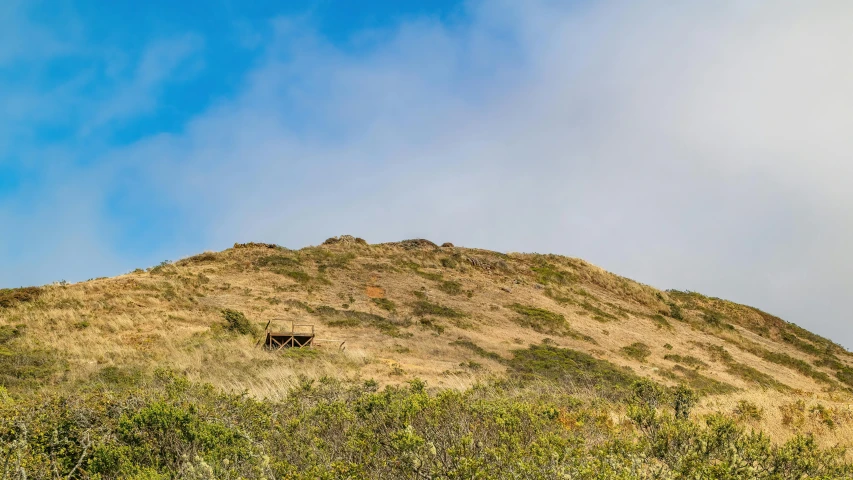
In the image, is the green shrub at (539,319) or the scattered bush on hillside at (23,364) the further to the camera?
the green shrub at (539,319)

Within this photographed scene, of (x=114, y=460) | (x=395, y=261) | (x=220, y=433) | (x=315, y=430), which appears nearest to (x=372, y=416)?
(x=315, y=430)

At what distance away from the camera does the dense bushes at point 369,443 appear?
226 inches

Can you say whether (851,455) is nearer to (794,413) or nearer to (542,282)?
(794,413)

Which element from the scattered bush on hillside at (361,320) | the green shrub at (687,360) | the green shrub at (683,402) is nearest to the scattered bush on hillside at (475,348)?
the scattered bush on hillside at (361,320)

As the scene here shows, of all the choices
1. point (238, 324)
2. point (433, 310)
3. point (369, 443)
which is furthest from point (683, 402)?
point (433, 310)

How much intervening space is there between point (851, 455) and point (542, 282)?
4040 cm

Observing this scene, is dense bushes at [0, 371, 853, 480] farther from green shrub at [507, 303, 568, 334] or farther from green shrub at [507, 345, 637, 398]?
green shrub at [507, 303, 568, 334]

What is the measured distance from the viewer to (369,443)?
681cm

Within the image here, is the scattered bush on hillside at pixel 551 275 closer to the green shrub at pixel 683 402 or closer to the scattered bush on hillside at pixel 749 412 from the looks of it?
the green shrub at pixel 683 402

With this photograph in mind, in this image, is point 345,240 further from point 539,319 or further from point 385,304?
point 539,319

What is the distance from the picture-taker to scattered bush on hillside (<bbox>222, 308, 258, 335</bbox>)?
28.6m

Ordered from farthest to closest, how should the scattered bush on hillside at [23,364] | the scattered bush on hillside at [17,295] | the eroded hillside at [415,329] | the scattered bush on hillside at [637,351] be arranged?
the scattered bush on hillside at [637,351], the scattered bush on hillside at [17,295], the eroded hillside at [415,329], the scattered bush on hillside at [23,364]

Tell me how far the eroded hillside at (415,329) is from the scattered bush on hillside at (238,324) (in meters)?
0.19

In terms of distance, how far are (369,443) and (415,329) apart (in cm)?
2762
